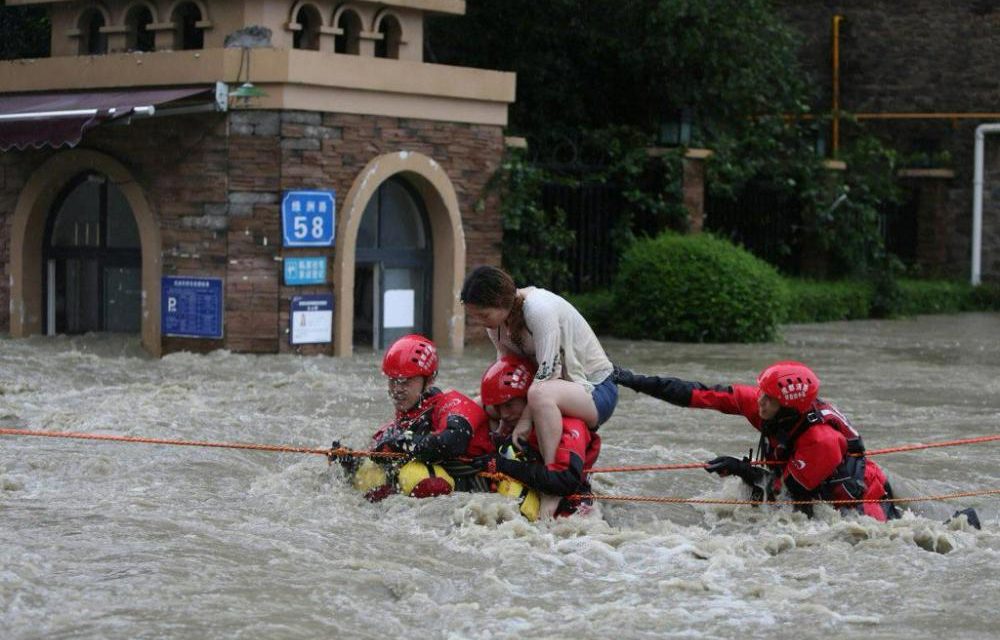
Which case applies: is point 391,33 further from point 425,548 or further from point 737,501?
point 425,548

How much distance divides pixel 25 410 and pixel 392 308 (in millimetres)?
5822

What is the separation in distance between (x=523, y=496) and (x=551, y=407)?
21.7 inches

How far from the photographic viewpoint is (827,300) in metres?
23.2

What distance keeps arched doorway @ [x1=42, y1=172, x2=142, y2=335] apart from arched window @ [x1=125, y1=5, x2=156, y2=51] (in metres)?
1.39

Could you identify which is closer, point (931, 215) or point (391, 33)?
point (391, 33)

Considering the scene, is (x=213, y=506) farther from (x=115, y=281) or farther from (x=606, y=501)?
(x=115, y=281)

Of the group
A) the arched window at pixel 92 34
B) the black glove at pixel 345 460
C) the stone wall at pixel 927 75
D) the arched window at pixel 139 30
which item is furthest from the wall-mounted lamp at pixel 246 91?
the stone wall at pixel 927 75

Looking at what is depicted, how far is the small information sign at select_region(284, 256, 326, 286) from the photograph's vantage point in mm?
16328

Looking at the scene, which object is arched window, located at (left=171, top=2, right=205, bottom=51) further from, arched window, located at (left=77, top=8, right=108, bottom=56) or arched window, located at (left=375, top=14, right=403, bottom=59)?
arched window, located at (left=375, top=14, right=403, bottom=59)

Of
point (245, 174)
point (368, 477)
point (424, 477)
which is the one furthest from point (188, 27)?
point (424, 477)

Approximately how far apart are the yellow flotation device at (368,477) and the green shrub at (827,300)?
13437 mm

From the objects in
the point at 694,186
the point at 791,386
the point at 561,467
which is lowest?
the point at 561,467

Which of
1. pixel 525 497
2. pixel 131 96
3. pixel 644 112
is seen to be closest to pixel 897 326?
pixel 644 112

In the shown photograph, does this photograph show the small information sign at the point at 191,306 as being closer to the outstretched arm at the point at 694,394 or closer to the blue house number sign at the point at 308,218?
the blue house number sign at the point at 308,218
